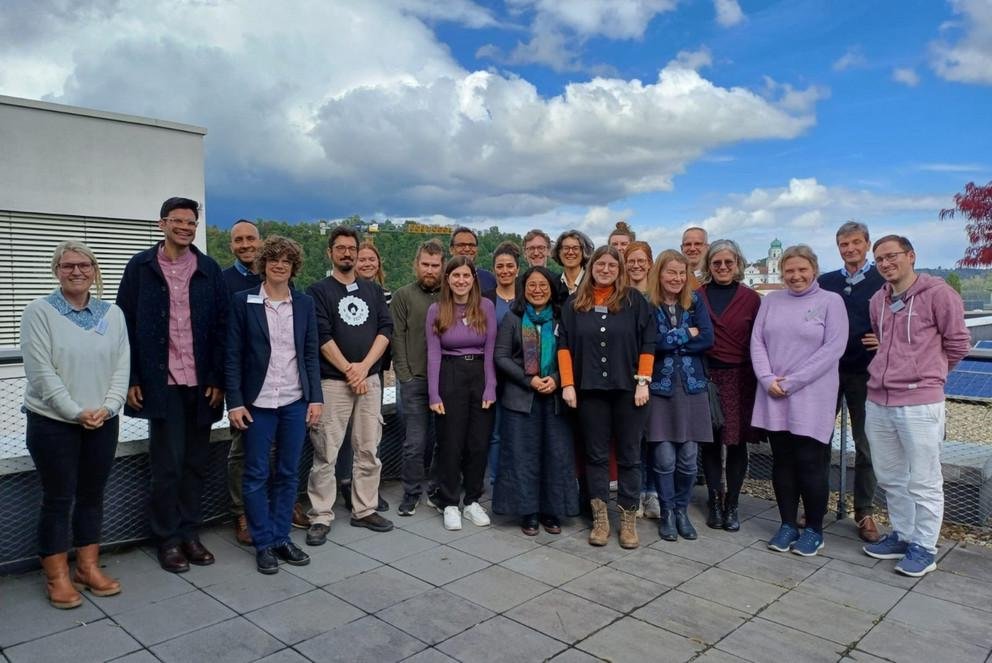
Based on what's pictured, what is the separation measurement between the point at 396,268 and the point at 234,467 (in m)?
5.86

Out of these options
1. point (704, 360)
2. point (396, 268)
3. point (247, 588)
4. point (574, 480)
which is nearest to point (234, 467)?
point (247, 588)

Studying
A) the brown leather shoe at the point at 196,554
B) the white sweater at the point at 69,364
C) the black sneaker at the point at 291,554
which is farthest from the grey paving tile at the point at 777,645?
the white sweater at the point at 69,364

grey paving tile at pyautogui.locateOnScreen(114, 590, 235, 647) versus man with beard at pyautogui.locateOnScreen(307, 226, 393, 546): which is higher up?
man with beard at pyautogui.locateOnScreen(307, 226, 393, 546)

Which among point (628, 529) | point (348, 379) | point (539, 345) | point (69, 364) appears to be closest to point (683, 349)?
point (539, 345)

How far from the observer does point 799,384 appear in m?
3.80

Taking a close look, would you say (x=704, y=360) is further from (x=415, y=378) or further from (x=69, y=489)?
(x=69, y=489)

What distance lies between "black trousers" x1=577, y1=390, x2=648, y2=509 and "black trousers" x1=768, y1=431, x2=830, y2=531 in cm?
86

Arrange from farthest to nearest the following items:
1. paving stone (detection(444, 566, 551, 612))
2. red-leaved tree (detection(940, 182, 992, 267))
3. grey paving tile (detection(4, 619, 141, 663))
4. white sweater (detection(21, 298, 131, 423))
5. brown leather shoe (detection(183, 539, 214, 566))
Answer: red-leaved tree (detection(940, 182, 992, 267)), brown leather shoe (detection(183, 539, 214, 566)), paving stone (detection(444, 566, 551, 612)), white sweater (detection(21, 298, 131, 423)), grey paving tile (detection(4, 619, 141, 663))

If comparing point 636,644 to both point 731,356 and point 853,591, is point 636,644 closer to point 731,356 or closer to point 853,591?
point 853,591

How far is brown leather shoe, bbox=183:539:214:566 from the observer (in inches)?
144

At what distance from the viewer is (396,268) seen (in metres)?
9.61

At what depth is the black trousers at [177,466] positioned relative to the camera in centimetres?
350

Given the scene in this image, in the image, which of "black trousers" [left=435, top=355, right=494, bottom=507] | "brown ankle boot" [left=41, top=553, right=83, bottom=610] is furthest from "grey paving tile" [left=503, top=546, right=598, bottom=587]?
"brown ankle boot" [left=41, top=553, right=83, bottom=610]

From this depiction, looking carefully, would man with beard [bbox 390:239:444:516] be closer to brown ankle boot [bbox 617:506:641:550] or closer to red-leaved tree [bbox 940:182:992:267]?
brown ankle boot [bbox 617:506:641:550]
